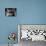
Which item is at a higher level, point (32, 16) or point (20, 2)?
point (20, 2)

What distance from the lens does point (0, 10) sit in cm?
293

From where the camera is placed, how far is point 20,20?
9.75 ft

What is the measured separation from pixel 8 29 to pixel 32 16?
0.63 m

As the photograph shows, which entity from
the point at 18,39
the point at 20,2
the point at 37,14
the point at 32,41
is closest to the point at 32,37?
the point at 32,41

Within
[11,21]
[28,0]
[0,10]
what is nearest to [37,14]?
[28,0]

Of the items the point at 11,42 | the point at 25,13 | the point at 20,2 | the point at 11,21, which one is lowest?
the point at 11,42

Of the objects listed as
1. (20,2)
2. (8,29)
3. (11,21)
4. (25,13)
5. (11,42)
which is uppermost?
(20,2)

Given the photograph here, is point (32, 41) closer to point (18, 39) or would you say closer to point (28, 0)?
point (18, 39)

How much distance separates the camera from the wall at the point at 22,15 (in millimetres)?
2951

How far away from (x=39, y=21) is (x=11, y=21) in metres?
0.65

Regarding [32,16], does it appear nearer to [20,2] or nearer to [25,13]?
[25,13]

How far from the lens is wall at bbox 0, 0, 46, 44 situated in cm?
295

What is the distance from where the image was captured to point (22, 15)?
9.76ft

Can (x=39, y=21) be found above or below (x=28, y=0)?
below
